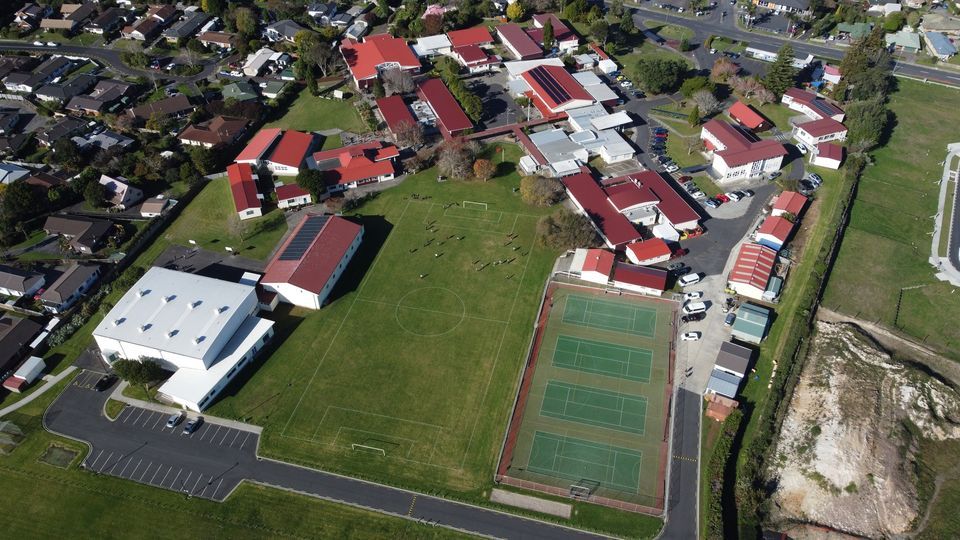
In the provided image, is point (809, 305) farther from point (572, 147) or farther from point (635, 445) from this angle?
point (572, 147)

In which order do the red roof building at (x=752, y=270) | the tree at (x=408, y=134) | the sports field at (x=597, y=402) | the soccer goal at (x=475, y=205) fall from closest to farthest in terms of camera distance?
the sports field at (x=597, y=402) < the red roof building at (x=752, y=270) < the soccer goal at (x=475, y=205) < the tree at (x=408, y=134)

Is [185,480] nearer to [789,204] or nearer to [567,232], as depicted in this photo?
[567,232]

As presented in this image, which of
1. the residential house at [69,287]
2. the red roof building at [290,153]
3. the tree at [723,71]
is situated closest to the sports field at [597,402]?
the red roof building at [290,153]

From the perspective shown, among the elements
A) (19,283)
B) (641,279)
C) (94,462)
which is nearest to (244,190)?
(19,283)

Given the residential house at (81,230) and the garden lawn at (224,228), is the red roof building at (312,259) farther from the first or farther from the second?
the residential house at (81,230)

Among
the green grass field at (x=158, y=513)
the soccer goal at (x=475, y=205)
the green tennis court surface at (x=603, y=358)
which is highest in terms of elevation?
the soccer goal at (x=475, y=205)

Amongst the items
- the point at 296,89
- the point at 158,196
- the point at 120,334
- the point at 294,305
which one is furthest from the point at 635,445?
the point at 296,89
